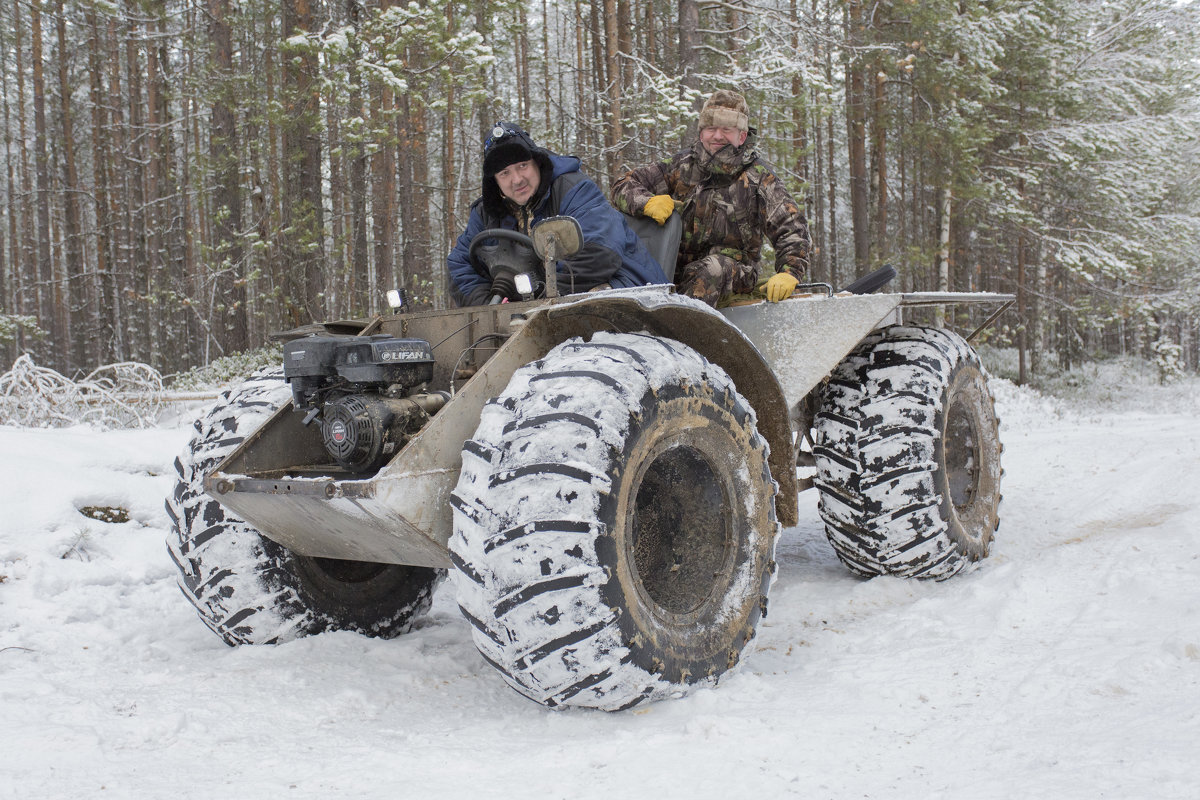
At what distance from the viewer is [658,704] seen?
9.03 feet

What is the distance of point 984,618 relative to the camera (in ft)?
11.9

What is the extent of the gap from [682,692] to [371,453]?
1.24 metres

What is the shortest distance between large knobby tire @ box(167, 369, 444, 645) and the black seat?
2.10 m

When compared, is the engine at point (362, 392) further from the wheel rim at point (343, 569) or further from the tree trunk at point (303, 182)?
the tree trunk at point (303, 182)

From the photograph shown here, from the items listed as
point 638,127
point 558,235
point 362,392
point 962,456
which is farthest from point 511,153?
point 638,127

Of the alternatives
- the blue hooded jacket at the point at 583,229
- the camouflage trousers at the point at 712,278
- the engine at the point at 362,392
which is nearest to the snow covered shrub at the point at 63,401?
the blue hooded jacket at the point at 583,229

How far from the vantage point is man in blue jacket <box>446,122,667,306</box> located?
12.9ft

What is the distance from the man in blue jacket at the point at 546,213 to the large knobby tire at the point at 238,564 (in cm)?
123

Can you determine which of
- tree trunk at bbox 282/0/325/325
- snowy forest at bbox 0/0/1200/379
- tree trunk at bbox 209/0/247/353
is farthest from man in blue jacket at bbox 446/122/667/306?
tree trunk at bbox 209/0/247/353

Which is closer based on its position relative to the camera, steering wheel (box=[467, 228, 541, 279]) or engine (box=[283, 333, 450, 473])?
engine (box=[283, 333, 450, 473])

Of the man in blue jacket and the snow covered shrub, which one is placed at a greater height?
the man in blue jacket

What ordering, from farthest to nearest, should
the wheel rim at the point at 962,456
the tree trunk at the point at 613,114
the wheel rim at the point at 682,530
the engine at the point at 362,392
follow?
the tree trunk at the point at 613,114, the wheel rim at the point at 962,456, the wheel rim at the point at 682,530, the engine at the point at 362,392

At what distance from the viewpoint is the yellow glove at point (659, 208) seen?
4.80 metres

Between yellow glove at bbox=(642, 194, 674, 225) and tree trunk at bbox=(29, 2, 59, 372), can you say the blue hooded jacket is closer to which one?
yellow glove at bbox=(642, 194, 674, 225)
